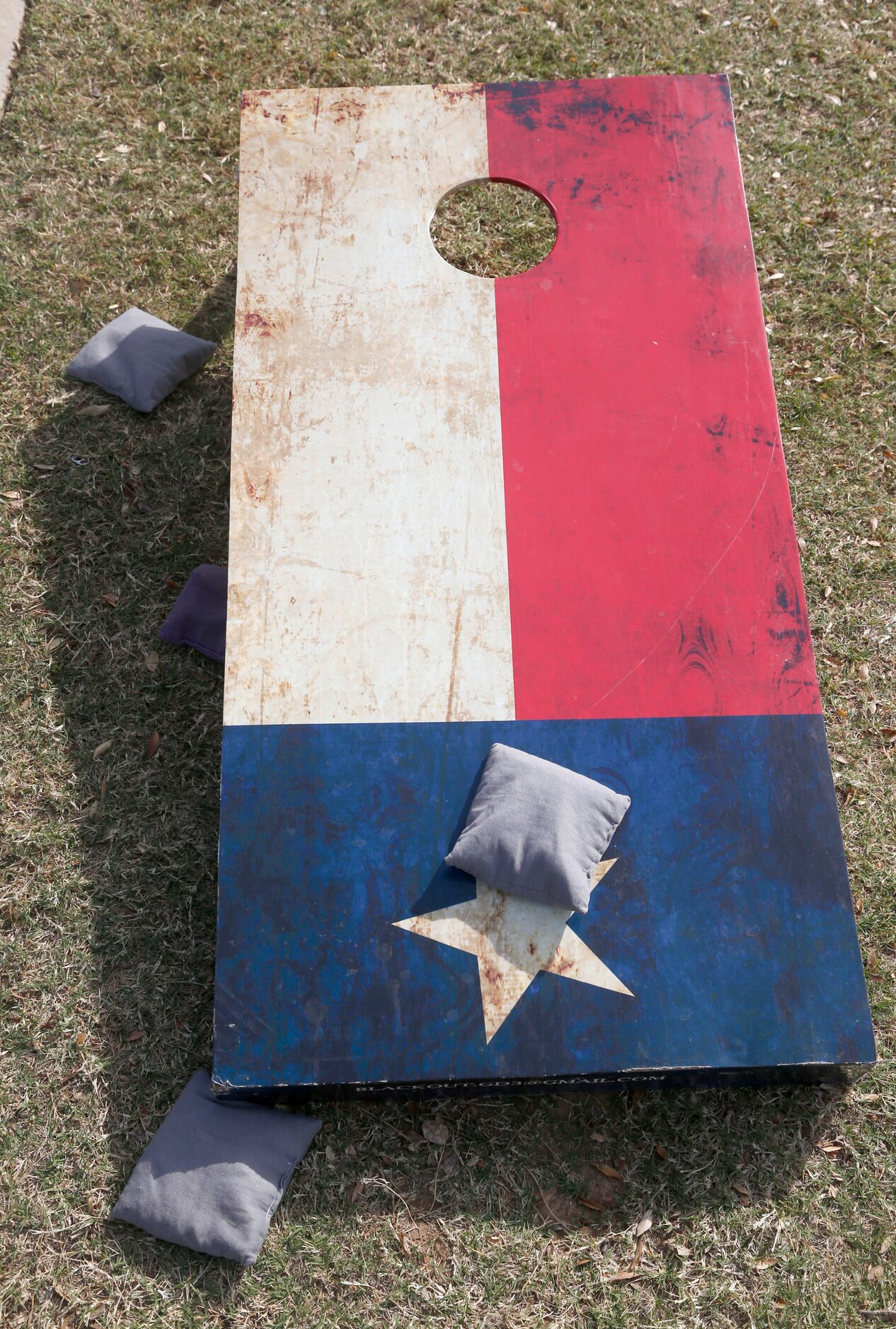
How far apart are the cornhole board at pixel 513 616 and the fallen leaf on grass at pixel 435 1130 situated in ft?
0.35

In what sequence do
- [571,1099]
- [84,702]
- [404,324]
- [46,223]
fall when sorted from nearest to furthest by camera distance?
1. [571,1099]
2. [404,324]
3. [84,702]
4. [46,223]

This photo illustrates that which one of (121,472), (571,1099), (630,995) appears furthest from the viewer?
(121,472)

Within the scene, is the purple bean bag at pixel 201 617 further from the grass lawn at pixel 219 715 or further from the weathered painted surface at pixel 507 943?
the weathered painted surface at pixel 507 943

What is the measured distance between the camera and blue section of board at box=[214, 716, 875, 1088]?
2633 millimetres

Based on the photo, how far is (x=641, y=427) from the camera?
3.13 meters

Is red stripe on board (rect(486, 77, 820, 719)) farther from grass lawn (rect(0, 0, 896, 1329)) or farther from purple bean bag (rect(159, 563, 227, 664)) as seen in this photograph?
purple bean bag (rect(159, 563, 227, 664))

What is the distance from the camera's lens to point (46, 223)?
425cm

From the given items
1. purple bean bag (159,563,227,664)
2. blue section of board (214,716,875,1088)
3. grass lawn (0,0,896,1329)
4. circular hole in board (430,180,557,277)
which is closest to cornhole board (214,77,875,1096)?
blue section of board (214,716,875,1088)

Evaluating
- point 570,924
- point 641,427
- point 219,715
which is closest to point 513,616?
point 641,427

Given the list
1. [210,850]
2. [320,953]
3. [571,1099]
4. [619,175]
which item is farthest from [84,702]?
[619,175]

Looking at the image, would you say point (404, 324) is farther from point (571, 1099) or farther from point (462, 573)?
point (571, 1099)

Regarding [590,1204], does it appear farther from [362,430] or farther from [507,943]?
[362,430]

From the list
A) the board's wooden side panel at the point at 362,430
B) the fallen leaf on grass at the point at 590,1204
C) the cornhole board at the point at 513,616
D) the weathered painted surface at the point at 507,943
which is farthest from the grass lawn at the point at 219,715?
the board's wooden side panel at the point at 362,430

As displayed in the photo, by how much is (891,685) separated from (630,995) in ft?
5.24
